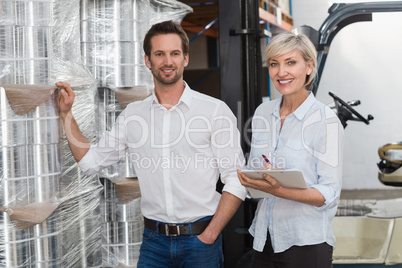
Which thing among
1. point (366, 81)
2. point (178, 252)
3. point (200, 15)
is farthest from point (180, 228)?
point (200, 15)

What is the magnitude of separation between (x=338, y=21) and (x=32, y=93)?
2.56 metres

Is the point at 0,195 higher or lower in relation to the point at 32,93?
lower

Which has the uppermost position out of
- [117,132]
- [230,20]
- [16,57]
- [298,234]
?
[230,20]

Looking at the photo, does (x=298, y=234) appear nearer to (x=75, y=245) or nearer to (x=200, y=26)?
(x=75, y=245)

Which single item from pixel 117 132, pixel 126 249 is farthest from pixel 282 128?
pixel 126 249

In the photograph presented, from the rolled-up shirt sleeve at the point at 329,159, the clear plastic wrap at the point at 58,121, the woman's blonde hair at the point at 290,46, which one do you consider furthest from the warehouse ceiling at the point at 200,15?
the rolled-up shirt sleeve at the point at 329,159

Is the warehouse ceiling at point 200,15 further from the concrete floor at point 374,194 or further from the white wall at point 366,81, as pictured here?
the concrete floor at point 374,194

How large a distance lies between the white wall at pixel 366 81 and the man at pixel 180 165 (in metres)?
2.17

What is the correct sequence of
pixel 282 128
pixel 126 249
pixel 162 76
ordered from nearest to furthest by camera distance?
pixel 282 128, pixel 162 76, pixel 126 249

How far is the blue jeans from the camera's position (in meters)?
1.97

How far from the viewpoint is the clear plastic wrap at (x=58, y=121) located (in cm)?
222

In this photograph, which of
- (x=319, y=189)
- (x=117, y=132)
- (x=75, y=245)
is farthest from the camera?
(x=75, y=245)

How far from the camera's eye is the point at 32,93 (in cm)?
221

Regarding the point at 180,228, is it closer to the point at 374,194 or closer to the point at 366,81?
the point at 374,194
